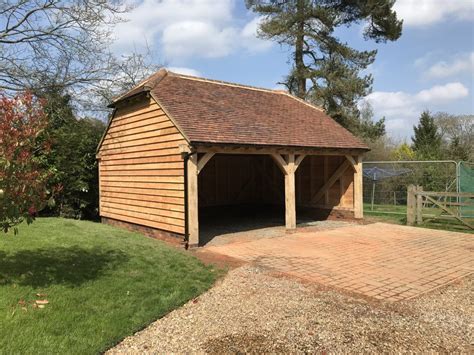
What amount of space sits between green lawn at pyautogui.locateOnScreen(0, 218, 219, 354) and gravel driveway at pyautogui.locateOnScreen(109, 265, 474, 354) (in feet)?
1.15

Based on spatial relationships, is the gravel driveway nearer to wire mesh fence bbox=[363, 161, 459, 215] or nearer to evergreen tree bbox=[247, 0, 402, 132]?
wire mesh fence bbox=[363, 161, 459, 215]

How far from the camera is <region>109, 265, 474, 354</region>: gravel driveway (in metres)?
4.05

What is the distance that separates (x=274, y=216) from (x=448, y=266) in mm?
8297

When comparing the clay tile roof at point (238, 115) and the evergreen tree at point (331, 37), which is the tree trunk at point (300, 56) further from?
the clay tile roof at point (238, 115)

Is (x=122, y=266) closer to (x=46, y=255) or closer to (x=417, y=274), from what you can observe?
(x=46, y=255)

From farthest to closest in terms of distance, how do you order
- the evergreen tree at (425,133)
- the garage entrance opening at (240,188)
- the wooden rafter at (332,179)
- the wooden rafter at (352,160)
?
1. the evergreen tree at (425,133)
2. the garage entrance opening at (240,188)
3. the wooden rafter at (332,179)
4. the wooden rafter at (352,160)

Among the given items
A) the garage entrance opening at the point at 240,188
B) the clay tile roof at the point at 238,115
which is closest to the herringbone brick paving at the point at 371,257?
the clay tile roof at the point at 238,115

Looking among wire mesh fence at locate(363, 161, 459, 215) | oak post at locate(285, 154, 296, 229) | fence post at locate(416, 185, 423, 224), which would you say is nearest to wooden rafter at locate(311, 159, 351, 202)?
wire mesh fence at locate(363, 161, 459, 215)

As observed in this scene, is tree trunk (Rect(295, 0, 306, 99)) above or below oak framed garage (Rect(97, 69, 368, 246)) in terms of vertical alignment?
above

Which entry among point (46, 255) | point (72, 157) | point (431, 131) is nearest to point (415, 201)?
point (46, 255)

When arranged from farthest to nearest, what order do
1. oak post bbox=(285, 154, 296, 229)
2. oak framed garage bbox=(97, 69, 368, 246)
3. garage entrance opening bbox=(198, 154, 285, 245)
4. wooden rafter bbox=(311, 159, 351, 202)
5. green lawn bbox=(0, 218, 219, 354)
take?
garage entrance opening bbox=(198, 154, 285, 245) < wooden rafter bbox=(311, 159, 351, 202) < oak post bbox=(285, 154, 296, 229) < oak framed garage bbox=(97, 69, 368, 246) < green lawn bbox=(0, 218, 219, 354)

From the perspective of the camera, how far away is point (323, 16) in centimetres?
2069

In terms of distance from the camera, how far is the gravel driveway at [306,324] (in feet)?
13.3

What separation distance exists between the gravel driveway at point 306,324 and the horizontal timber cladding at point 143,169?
4.16m
